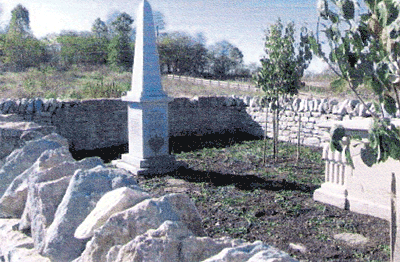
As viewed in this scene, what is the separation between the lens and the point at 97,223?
2240mm

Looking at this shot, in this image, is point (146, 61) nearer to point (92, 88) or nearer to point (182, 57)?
point (92, 88)

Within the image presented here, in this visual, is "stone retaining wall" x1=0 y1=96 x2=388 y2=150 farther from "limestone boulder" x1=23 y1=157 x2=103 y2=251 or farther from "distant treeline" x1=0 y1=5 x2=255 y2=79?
"distant treeline" x1=0 y1=5 x2=255 y2=79

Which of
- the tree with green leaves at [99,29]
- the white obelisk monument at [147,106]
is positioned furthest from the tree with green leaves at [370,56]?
the tree with green leaves at [99,29]

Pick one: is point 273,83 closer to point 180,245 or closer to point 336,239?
point 336,239

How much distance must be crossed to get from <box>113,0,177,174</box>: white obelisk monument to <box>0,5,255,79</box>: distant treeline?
24368 mm

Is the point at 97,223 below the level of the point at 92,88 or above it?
below

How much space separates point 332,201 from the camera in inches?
237

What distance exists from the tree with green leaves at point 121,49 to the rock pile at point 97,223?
30.9 meters

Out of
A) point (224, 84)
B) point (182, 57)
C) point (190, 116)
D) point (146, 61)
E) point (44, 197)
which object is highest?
point (182, 57)

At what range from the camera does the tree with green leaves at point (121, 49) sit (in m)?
34.3

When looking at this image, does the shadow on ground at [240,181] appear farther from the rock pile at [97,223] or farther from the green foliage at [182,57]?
the green foliage at [182,57]

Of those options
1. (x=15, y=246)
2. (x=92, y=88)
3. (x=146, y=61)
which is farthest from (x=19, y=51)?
(x=15, y=246)

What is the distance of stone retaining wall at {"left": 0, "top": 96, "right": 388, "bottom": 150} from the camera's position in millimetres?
10422

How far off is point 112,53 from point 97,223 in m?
33.7
